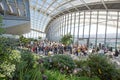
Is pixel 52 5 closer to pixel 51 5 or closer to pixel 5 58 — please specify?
pixel 51 5

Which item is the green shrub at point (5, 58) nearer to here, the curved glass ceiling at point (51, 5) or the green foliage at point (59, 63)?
the green foliage at point (59, 63)

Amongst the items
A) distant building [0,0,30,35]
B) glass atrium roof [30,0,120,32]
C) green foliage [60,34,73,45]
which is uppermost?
glass atrium roof [30,0,120,32]

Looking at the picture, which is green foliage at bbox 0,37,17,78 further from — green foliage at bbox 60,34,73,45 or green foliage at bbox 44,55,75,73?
green foliage at bbox 60,34,73,45

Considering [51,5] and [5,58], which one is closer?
[5,58]

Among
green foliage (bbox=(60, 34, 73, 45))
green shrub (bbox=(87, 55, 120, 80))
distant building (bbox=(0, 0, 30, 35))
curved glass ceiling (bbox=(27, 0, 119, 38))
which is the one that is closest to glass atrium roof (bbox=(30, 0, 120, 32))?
curved glass ceiling (bbox=(27, 0, 119, 38))

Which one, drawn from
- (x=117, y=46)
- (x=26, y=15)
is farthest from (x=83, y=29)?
(x=26, y=15)

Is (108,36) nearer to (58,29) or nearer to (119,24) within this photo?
(119,24)

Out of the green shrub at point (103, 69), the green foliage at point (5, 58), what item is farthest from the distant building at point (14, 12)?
the green foliage at point (5, 58)

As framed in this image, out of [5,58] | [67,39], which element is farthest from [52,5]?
[5,58]

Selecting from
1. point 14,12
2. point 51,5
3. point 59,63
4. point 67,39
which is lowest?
point 59,63

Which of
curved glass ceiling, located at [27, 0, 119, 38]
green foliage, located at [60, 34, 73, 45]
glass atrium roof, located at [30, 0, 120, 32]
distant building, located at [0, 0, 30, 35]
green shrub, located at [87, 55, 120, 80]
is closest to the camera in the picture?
green shrub, located at [87, 55, 120, 80]

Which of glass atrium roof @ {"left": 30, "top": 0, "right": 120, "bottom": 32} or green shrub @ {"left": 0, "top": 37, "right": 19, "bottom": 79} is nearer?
green shrub @ {"left": 0, "top": 37, "right": 19, "bottom": 79}

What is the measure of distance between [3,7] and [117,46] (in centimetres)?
1237

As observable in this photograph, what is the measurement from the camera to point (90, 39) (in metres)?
27.0
